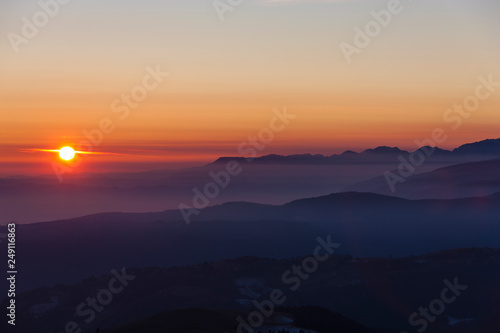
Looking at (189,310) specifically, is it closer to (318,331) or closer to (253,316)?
(253,316)

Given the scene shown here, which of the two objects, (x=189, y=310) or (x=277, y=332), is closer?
(x=277, y=332)

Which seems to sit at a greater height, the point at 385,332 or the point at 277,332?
the point at 385,332

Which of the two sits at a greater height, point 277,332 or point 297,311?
point 297,311

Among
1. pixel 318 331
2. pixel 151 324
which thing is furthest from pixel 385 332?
pixel 151 324

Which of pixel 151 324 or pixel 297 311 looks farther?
pixel 297 311

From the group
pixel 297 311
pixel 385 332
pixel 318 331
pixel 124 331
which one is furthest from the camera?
pixel 385 332

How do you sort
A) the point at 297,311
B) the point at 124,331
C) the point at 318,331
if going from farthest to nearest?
the point at 297,311, the point at 318,331, the point at 124,331

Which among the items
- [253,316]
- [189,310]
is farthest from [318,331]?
[189,310]

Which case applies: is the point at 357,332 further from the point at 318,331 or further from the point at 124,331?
the point at 124,331

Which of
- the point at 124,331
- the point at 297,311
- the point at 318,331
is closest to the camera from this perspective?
the point at 124,331
